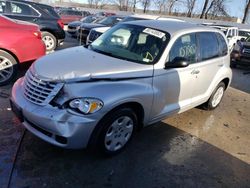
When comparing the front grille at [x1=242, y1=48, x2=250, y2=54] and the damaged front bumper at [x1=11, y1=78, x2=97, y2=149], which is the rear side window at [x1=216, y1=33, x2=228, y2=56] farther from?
the front grille at [x1=242, y1=48, x2=250, y2=54]

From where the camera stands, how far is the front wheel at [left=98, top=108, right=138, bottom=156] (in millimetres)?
3743

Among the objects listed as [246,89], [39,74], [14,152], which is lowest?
[246,89]

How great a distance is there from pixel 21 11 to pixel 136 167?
7783 millimetres

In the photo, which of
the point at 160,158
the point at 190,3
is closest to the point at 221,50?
the point at 160,158

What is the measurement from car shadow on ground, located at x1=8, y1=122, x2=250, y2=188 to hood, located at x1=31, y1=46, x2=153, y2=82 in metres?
1.02

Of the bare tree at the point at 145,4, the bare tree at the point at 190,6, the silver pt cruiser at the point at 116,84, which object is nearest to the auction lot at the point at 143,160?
the silver pt cruiser at the point at 116,84

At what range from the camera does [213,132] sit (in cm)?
536

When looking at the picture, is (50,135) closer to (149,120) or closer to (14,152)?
(14,152)

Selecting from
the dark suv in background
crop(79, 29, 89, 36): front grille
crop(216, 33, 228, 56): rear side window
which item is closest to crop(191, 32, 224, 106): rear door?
crop(216, 33, 228, 56): rear side window

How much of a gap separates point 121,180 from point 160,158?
80 cm

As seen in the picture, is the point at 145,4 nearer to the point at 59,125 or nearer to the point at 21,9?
the point at 21,9

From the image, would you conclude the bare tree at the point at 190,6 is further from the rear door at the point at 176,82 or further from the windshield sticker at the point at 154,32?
the windshield sticker at the point at 154,32

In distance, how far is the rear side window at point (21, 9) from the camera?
9.77m

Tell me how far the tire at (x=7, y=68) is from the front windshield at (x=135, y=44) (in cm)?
211
